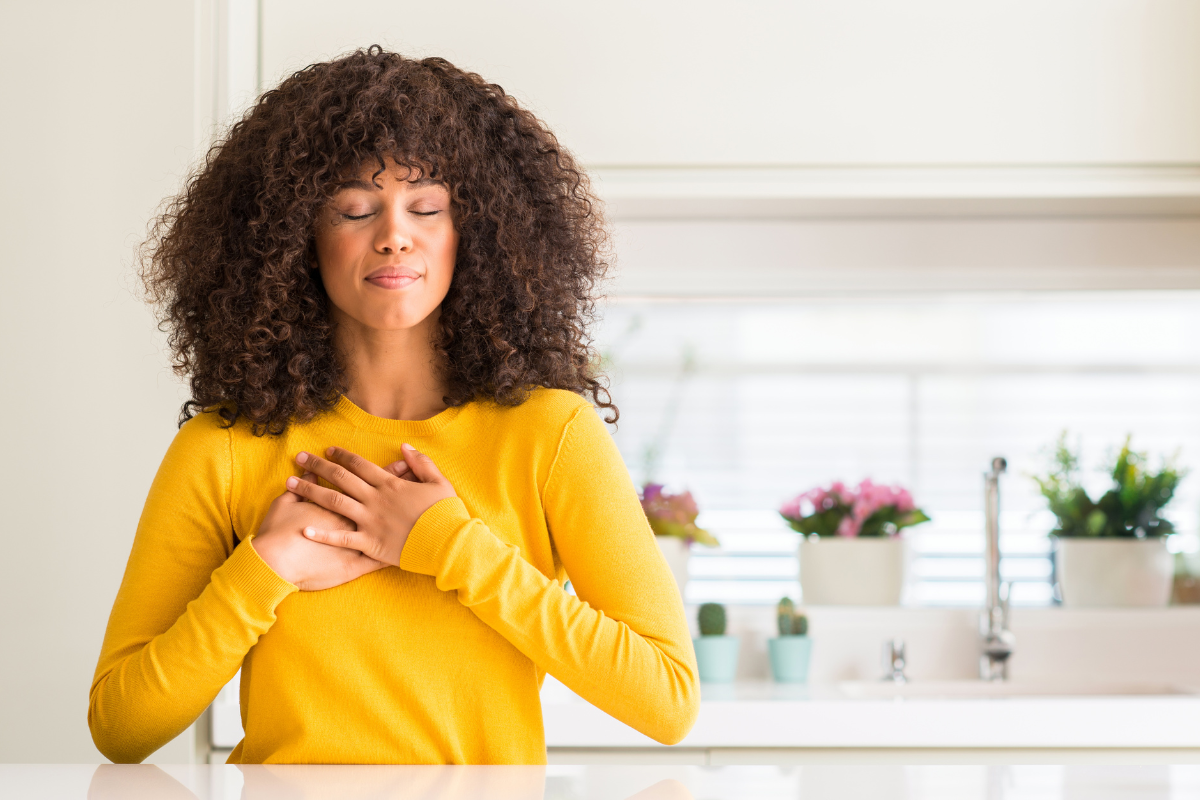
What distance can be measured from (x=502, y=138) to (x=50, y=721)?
4.08 feet

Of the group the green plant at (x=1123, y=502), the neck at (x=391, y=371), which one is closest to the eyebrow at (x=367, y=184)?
the neck at (x=391, y=371)

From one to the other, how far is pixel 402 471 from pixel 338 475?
0.19ft

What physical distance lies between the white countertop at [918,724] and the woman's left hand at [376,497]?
29.9 inches

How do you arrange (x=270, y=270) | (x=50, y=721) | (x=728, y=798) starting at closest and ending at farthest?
(x=728, y=798) < (x=270, y=270) < (x=50, y=721)

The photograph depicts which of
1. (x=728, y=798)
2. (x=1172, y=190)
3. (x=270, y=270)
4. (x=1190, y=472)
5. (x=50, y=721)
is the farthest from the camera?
(x=1190, y=472)

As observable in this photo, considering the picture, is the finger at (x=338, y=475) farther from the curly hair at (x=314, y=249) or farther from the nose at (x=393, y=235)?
the nose at (x=393, y=235)

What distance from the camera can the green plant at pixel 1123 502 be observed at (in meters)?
2.07

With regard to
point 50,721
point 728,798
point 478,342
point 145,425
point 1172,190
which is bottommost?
point 50,721

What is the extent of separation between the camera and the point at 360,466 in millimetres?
928

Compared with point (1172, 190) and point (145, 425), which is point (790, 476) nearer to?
point (1172, 190)

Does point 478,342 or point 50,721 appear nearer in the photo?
point 478,342

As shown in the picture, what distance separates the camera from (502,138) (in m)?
1.05

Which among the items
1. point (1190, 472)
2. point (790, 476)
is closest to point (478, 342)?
point (790, 476)

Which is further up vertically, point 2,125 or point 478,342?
point 2,125
